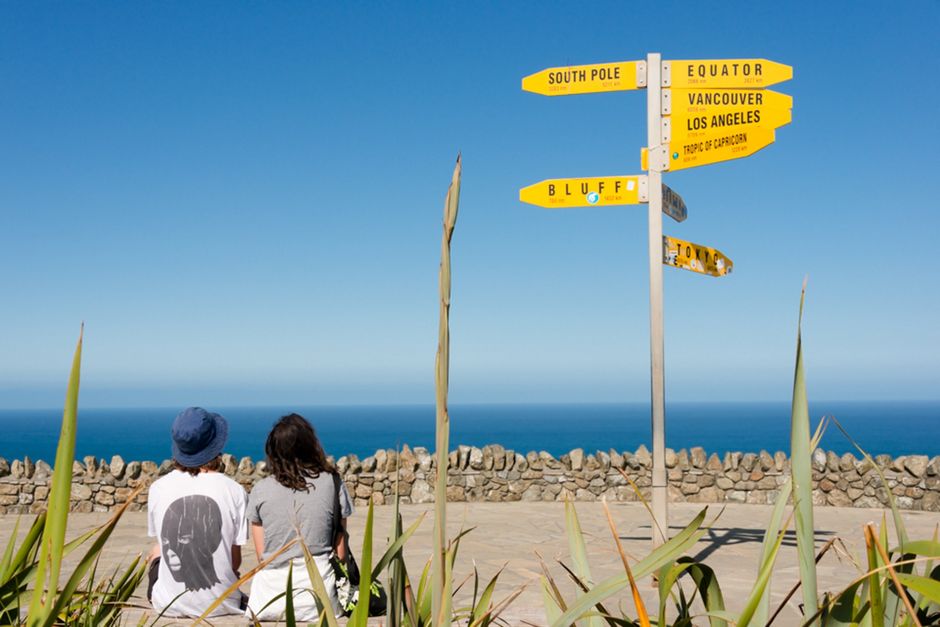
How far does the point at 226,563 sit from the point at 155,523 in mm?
400

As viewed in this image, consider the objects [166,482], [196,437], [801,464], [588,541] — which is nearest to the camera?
[801,464]

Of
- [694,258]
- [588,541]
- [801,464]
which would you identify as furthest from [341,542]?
[588,541]

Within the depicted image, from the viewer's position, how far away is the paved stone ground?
579 centimetres

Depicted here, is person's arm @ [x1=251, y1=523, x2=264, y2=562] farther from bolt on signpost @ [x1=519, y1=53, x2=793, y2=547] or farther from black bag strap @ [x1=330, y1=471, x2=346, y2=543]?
bolt on signpost @ [x1=519, y1=53, x2=793, y2=547]

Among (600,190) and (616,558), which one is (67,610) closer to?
(600,190)

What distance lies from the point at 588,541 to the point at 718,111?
442cm

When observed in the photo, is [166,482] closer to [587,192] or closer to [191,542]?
[191,542]

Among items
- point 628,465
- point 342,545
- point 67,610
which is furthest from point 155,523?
point 628,465

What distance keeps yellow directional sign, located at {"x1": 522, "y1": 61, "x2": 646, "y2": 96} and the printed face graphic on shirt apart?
3496mm

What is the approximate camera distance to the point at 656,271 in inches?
215

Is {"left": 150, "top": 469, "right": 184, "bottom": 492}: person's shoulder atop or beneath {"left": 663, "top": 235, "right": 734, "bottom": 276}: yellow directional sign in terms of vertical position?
beneath

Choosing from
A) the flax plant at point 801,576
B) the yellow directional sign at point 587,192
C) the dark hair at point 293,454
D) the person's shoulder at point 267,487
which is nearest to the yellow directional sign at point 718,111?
the yellow directional sign at point 587,192

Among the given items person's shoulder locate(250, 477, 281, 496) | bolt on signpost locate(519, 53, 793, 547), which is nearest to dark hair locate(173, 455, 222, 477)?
person's shoulder locate(250, 477, 281, 496)

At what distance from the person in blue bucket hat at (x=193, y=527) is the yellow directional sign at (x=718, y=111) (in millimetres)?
3670
